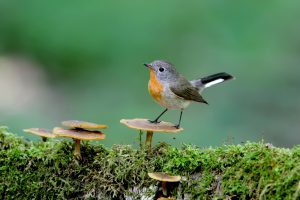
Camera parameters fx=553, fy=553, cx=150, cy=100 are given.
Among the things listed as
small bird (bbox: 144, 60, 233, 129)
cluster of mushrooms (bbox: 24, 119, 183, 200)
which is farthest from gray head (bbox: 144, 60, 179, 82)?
cluster of mushrooms (bbox: 24, 119, 183, 200)

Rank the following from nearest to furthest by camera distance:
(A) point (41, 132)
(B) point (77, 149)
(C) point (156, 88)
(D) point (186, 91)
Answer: (B) point (77, 149)
(A) point (41, 132)
(C) point (156, 88)
(D) point (186, 91)

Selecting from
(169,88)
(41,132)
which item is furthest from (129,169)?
(169,88)

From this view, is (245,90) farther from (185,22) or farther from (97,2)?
(97,2)

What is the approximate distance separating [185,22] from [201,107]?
2.94m

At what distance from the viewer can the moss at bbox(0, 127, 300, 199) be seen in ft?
14.7

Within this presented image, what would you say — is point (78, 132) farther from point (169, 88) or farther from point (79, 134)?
point (169, 88)

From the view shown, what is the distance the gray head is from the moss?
101 cm

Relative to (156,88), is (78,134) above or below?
below

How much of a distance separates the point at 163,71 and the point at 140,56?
7.45 m

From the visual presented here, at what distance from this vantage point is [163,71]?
585 cm

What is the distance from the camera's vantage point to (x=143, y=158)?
5023 mm

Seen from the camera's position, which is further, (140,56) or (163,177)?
(140,56)

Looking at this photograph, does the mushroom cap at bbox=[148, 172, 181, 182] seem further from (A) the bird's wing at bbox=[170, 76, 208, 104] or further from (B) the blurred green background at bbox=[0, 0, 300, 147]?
(B) the blurred green background at bbox=[0, 0, 300, 147]

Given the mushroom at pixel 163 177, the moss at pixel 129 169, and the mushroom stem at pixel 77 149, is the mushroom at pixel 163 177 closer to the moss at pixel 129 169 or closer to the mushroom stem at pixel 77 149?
the moss at pixel 129 169
